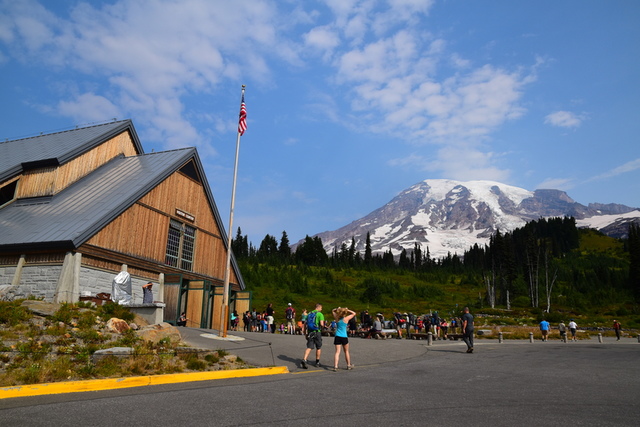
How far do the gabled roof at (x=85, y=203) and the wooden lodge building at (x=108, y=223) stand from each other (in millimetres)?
58

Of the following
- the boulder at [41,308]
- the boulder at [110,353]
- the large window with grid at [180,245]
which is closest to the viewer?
the boulder at [110,353]

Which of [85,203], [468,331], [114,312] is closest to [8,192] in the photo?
[85,203]

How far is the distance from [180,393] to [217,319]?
20609 mm

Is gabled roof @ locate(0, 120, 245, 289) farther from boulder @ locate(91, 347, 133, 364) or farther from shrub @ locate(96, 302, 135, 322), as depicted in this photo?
boulder @ locate(91, 347, 133, 364)

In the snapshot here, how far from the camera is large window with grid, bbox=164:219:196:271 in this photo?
25.0m

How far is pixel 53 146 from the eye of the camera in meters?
27.4

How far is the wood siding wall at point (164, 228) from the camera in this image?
2130 centimetres

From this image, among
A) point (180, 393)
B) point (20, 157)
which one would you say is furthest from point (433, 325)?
point (20, 157)

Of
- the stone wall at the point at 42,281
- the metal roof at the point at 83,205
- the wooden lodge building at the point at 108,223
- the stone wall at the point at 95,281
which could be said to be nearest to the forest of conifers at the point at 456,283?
the wooden lodge building at the point at 108,223

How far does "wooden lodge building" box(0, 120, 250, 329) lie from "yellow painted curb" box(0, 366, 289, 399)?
7211 mm

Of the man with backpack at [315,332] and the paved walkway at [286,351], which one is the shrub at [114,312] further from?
the man with backpack at [315,332]

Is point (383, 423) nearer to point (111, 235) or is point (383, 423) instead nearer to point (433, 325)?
point (111, 235)

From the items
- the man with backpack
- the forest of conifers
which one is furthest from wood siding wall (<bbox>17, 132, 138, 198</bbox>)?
the forest of conifers

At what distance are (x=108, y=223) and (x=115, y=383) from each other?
13336 mm
